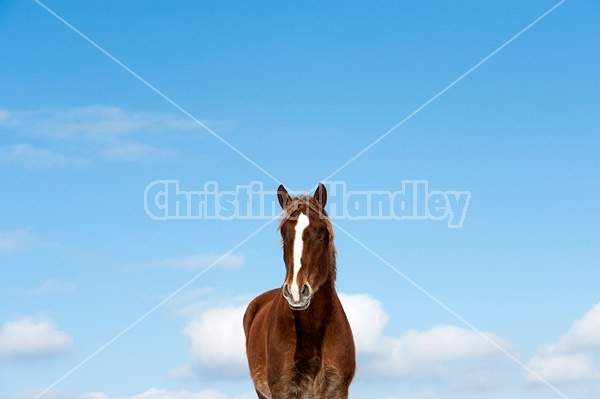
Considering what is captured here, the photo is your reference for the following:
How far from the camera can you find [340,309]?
11500 mm

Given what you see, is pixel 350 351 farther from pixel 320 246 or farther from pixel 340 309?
pixel 320 246

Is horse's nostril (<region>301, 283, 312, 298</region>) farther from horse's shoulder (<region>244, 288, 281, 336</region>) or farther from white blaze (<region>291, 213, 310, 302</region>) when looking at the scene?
horse's shoulder (<region>244, 288, 281, 336</region>)

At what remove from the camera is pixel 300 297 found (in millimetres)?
10188

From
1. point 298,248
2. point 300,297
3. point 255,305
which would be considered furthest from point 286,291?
point 255,305

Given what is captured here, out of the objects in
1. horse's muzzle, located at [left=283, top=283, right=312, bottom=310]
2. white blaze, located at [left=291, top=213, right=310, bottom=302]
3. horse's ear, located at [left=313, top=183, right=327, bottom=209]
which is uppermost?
horse's ear, located at [left=313, top=183, right=327, bottom=209]

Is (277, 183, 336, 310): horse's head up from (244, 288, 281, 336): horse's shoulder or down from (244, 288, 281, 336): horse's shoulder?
down

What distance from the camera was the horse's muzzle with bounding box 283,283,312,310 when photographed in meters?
10.1

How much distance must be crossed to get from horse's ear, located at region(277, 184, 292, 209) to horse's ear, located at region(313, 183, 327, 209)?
42 centimetres

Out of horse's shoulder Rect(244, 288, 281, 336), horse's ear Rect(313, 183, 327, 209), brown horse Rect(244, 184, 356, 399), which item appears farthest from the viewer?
horse's shoulder Rect(244, 288, 281, 336)

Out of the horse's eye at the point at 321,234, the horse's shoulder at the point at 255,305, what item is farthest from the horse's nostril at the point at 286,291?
the horse's shoulder at the point at 255,305

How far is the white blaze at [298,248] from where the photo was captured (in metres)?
10.2

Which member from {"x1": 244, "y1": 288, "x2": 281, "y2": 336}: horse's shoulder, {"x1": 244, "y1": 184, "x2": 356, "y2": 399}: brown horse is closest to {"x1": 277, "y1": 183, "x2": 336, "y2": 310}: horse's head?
{"x1": 244, "y1": 184, "x2": 356, "y2": 399}: brown horse

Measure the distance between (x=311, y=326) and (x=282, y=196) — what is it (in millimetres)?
2065

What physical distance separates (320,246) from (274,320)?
5.30 ft
